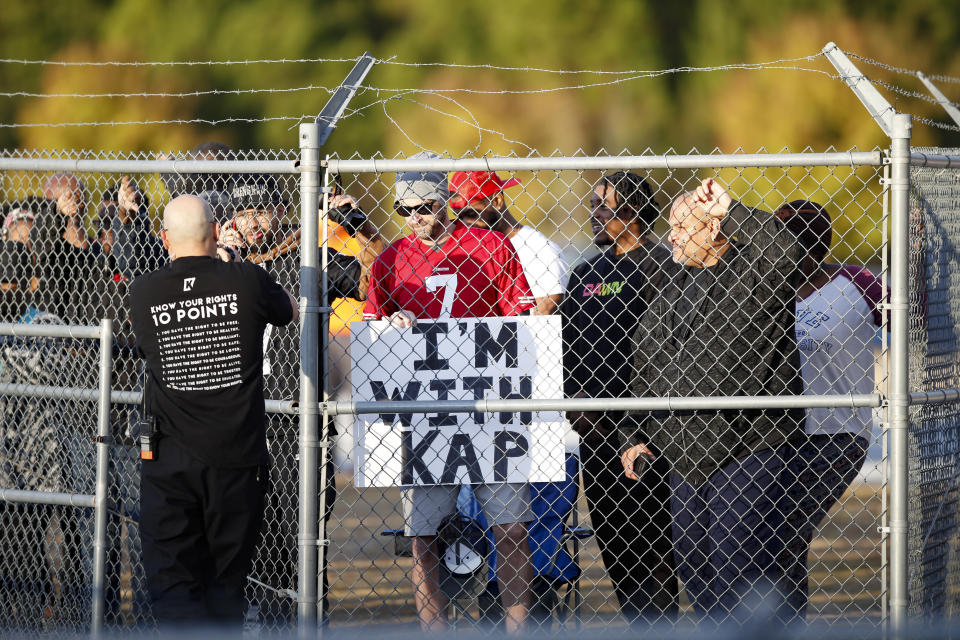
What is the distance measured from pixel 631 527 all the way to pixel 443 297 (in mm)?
1473

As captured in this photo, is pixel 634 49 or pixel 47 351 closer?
pixel 47 351

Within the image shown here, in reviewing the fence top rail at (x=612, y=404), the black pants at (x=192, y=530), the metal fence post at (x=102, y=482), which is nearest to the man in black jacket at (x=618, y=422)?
the fence top rail at (x=612, y=404)

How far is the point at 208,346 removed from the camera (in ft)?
13.4

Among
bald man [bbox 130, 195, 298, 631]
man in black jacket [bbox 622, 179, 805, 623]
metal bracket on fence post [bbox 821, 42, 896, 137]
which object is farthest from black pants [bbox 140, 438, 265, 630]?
metal bracket on fence post [bbox 821, 42, 896, 137]

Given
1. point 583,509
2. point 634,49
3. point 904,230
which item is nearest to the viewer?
point 904,230

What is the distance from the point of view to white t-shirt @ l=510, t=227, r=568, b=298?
5.54 meters

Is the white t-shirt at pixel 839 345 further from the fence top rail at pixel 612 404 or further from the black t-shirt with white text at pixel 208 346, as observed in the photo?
the black t-shirt with white text at pixel 208 346

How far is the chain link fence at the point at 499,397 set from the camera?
4.50m

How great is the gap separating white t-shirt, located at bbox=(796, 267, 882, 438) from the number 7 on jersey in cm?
159

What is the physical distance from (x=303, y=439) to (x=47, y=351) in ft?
5.84

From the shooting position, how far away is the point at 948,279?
15.7ft

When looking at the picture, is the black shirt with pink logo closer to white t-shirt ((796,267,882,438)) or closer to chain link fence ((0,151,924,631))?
chain link fence ((0,151,924,631))

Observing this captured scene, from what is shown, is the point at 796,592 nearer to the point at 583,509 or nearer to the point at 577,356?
the point at 577,356

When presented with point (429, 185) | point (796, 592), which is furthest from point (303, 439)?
point (796, 592)
